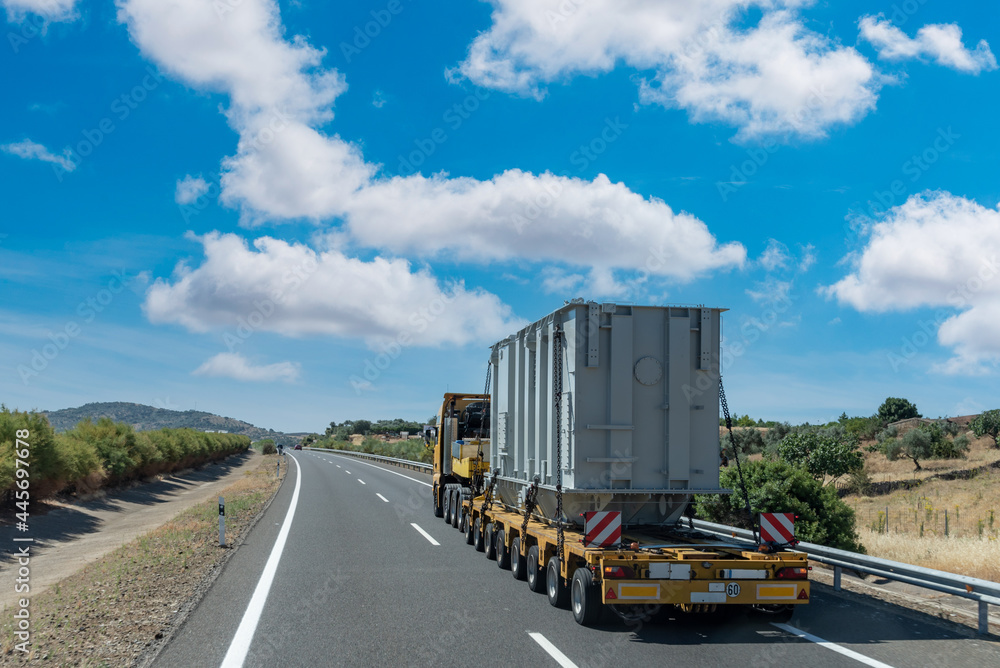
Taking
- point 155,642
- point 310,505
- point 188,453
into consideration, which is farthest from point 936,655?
point 188,453

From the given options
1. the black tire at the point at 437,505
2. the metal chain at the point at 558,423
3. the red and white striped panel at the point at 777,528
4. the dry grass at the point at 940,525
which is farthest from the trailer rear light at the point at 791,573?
the black tire at the point at 437,505

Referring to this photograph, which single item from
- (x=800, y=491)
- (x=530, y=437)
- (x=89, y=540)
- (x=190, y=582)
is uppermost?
(x=530, y=437)

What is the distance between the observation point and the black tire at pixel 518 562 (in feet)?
35.1

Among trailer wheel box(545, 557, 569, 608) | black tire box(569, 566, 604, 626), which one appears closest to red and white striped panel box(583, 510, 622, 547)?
black tire box(569, 566, 604, 626)

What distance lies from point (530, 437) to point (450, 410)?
336 inches

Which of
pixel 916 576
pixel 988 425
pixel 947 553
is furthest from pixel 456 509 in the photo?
pixel 988 425

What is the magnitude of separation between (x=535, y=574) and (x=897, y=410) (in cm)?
8473

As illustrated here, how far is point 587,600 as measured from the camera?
7840 mm

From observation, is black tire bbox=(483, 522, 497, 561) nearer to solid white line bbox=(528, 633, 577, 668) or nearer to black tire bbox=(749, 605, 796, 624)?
black tire bbox=(749, 605, 796, 624)

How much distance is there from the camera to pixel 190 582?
10352 mm

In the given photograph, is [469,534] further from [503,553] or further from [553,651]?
[553,651]

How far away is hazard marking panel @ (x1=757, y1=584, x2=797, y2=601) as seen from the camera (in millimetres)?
7863

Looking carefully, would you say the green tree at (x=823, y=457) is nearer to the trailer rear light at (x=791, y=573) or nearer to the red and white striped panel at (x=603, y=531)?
the trailer rear light at (x=791, y=573)

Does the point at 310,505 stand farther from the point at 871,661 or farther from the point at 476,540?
the point at 871,661
